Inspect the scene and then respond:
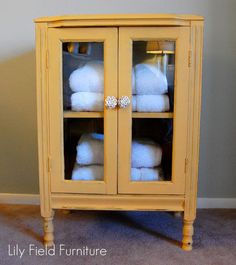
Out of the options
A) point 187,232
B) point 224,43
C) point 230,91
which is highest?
point 224,43

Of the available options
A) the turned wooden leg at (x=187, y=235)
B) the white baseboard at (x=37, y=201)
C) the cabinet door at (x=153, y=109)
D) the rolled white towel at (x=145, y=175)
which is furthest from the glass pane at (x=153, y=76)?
the white baseboard at (x=37, y=201)

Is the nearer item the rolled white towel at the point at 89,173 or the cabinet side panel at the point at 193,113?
the cabinet side panel at the point at 193,113

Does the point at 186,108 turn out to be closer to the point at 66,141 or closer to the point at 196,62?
the point at 196,62

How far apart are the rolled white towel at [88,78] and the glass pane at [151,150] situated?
23cm

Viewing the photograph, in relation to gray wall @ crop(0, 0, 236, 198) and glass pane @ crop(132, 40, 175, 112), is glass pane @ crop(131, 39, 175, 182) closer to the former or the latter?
glass pane @ crop(132, 40, 175, 112)

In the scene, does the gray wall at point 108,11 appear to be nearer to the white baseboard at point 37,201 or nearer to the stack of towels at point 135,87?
the white baseboard at point 37,201

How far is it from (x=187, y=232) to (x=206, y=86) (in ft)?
2.73

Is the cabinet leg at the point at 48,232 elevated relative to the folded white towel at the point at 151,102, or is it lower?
lower

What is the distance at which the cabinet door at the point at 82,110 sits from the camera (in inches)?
54.1

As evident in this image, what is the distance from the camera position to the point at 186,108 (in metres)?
1.39

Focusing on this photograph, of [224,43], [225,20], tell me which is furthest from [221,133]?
[225,20]

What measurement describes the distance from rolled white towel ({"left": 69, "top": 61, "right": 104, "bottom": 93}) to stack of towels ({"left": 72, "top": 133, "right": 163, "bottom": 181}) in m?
0.21

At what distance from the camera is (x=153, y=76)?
1.41 m

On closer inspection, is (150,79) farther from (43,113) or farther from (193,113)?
(43,113)
